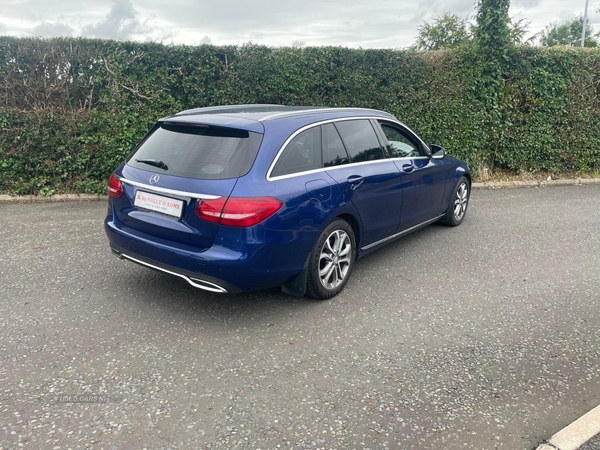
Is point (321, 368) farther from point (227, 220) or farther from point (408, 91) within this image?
point (408, 91)

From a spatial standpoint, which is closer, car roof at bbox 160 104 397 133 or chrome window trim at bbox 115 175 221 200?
chrome window trim at bbox 115 175 221 200

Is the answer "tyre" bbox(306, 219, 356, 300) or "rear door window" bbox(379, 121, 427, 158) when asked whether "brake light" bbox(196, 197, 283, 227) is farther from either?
"rear door window" bbox(379, 121, 427, 158)

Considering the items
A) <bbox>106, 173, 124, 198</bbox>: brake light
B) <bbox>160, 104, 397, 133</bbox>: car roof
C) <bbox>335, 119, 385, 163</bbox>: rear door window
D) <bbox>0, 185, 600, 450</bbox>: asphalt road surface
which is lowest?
<bbox>0, 185, 600, 450</bbox>: asphalt road surface

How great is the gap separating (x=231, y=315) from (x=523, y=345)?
219cm

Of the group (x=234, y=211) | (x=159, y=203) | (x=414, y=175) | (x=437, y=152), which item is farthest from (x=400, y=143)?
Answer: (x=159, y=203)

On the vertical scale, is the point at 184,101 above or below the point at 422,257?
above

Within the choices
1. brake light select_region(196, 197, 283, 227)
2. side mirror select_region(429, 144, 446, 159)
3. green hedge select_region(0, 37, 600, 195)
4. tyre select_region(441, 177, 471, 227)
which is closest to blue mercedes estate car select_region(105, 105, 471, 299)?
brake light select_region(196, 197, 283, 227)

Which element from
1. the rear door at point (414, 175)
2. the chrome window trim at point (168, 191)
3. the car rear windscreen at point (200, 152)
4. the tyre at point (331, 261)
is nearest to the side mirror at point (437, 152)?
the rear door at point (414, 175)

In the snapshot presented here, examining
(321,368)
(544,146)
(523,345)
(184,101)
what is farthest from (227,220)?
(544,146)

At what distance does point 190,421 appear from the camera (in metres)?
2.54

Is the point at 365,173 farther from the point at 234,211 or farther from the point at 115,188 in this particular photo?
the point at 115,188

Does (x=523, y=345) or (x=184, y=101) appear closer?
(x=523, y=345)

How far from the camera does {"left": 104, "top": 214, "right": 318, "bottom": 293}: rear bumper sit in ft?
10.8

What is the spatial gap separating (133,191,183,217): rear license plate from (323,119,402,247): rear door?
4.26 ft
